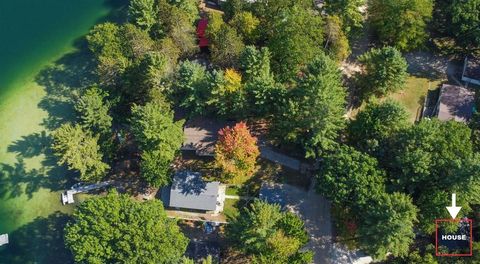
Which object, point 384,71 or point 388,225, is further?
point 384,71

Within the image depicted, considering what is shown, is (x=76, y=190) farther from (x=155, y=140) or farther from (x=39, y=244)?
(x=155, y=140)

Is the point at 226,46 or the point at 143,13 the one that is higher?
the point at 143,13

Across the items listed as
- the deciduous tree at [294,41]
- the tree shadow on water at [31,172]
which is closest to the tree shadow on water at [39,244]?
the tree shadow on water at [31,172]

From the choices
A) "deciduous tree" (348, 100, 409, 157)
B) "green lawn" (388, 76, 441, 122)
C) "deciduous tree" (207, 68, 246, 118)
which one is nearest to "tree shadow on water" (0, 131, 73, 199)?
"deciduous tree" (207, 68, 246, 118)

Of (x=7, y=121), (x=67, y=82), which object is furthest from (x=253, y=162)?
(x=7, y=121)

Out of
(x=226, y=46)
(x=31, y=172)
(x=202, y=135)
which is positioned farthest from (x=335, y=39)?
(x=31, y=172)

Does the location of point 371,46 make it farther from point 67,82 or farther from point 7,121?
point 7,121

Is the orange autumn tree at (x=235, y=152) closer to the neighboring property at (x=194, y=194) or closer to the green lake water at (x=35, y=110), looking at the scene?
the neighboring property at (x=194, y=194)
